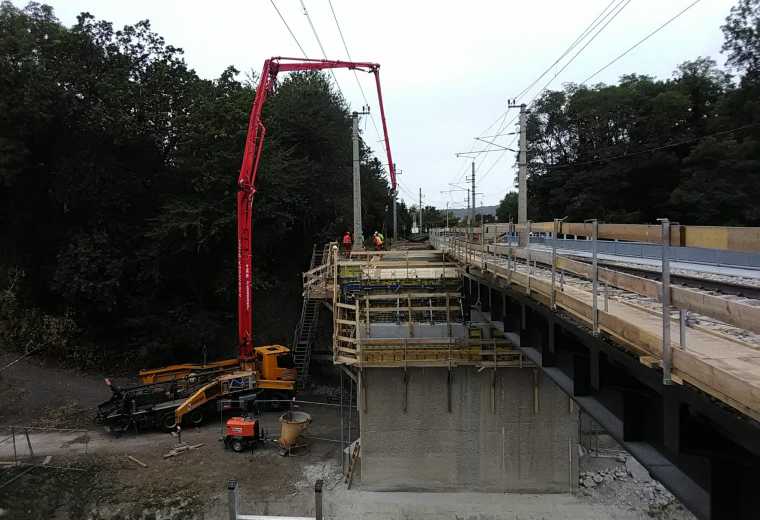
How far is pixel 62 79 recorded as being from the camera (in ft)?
78.1

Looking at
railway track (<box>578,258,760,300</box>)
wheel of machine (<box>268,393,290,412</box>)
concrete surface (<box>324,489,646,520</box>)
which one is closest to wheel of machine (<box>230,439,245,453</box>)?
wheel of machine (<box>268,393,290,412</box>)

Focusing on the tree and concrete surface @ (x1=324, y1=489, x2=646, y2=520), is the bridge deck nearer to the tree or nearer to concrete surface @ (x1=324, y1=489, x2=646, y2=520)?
concrete surface @ (x1=324, y1=489, x2=646, y2=520)

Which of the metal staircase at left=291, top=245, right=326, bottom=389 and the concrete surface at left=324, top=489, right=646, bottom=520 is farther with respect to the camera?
the metal staircase at left=291, top=245, right=326, bottom=389

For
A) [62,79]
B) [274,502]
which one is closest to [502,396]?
[274,502]

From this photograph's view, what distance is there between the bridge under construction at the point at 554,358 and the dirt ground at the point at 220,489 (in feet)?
2.79

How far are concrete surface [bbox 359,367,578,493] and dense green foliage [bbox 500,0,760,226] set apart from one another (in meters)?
26.7

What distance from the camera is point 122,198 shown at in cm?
2566

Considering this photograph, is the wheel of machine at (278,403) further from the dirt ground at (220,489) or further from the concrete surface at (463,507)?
the concrete surface at (463,507)

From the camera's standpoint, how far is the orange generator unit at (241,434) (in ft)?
54.5

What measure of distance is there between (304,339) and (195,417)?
26.0 ft

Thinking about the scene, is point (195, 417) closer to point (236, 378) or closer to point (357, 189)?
point (236, 378)

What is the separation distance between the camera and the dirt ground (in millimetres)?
13852

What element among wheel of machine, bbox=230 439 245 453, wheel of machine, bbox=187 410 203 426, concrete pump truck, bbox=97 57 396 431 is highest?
concrete pump truck, bbox=97 57 396 431

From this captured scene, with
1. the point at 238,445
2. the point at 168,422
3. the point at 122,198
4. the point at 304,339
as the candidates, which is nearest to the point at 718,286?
the point at 238,445
